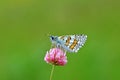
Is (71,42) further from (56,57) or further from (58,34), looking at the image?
(58,34)

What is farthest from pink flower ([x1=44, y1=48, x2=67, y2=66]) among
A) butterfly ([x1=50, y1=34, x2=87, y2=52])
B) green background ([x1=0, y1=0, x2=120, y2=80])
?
green background ([x1=0, y1=0, x2=120, y2=80])

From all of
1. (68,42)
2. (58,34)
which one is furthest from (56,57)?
(58,34)

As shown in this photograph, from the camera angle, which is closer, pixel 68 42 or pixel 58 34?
pixel 68 42

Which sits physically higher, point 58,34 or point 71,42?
point 58,34

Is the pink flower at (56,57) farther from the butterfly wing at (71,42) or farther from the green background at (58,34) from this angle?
the green background at (58,34)

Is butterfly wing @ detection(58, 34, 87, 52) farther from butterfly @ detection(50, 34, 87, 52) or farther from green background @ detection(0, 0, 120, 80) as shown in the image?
green background @ detection(0, 0, 120, 80)

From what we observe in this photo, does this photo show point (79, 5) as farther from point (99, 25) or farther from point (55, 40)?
point (55, 40)

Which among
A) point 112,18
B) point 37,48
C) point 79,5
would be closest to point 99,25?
point 112,18
